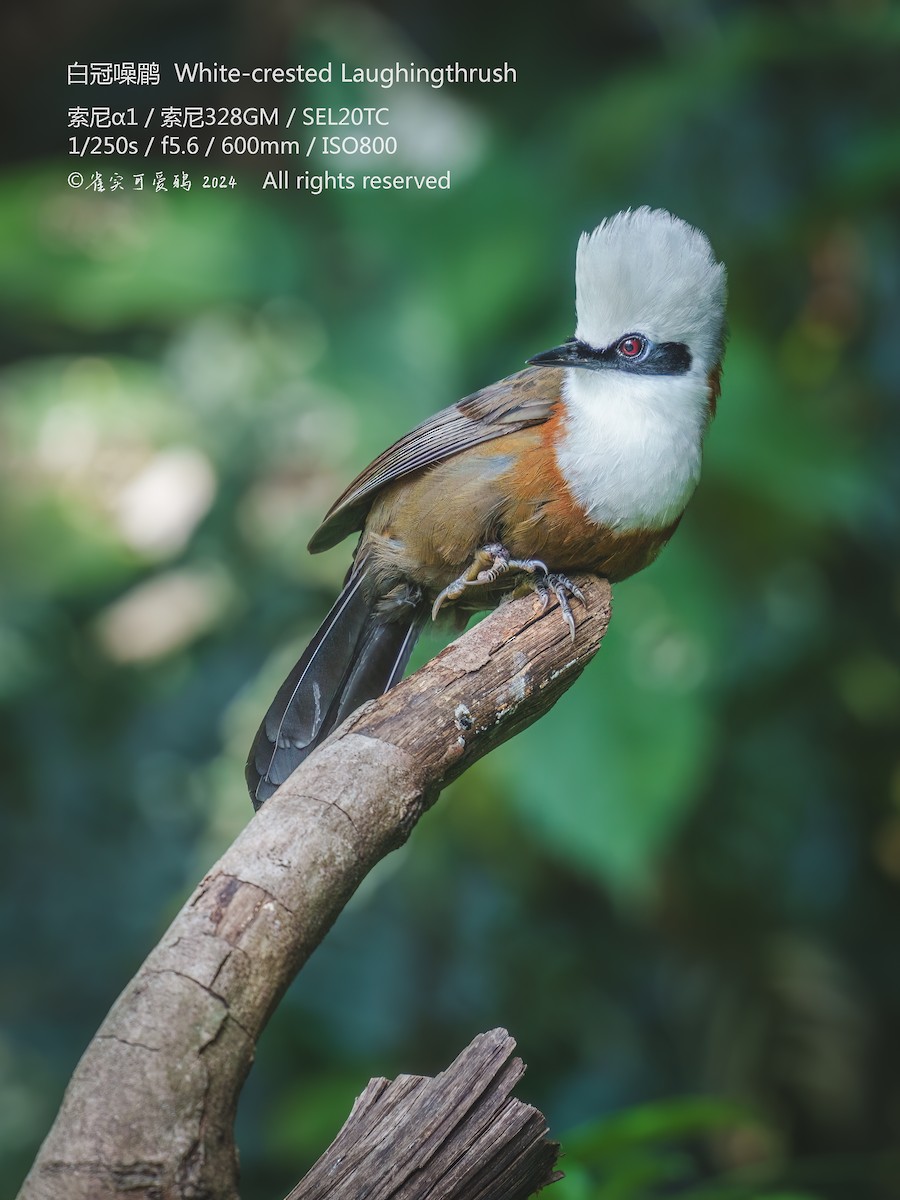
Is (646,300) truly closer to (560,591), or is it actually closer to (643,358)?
(643,358)

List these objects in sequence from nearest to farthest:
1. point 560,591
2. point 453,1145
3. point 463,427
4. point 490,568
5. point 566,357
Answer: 1. point 453,1145
2. point 560,591
3. point 566,357
4. point 490,568
5. point 463,427

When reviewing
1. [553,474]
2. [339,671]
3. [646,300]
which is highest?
[646,300]

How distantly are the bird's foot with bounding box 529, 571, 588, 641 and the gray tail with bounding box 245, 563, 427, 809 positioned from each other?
0.47 m

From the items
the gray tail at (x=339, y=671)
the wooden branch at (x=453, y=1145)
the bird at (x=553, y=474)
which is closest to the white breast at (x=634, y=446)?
the bird at (x=553, y=474)

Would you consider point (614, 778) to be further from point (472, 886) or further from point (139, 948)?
point (139, 948)

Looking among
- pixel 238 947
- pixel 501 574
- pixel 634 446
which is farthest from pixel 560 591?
pixel 238 947

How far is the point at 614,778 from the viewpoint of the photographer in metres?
3.91

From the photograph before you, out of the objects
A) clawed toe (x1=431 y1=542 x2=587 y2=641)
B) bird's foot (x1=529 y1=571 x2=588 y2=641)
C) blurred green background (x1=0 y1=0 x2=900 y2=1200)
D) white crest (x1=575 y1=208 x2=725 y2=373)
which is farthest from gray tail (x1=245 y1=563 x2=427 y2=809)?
blurred green background (x1=0 y1=0 x2=900 y2=1200)

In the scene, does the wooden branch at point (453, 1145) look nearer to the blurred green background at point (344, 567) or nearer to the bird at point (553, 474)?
the bird at point (553, 474)

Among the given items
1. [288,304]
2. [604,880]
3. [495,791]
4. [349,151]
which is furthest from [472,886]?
[349,151]

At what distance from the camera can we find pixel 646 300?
2.86 metres

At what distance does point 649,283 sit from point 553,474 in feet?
1.51

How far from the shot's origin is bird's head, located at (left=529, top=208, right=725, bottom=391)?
9.07ft

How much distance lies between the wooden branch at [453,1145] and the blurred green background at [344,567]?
242 cm
